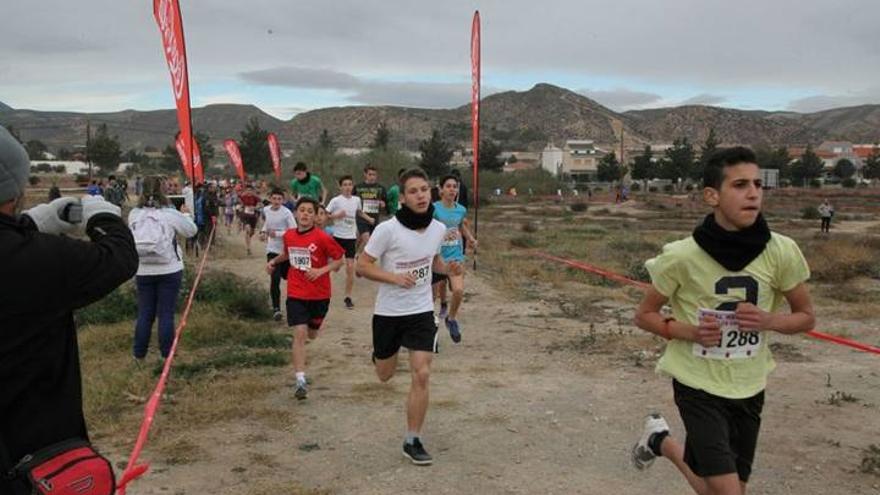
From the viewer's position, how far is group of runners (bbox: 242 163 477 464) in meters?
5.30

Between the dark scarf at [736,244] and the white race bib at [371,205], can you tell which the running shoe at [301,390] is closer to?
the dark scarf at [736,244]

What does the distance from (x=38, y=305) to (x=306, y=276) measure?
4.79 metres

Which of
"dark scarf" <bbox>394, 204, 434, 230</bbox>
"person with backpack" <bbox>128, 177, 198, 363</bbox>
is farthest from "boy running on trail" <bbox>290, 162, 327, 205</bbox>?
"dark scarf" <bbox>394, 204, 434, 230</bbox>

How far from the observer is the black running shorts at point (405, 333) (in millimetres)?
5332

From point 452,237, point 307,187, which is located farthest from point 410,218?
point 307,187

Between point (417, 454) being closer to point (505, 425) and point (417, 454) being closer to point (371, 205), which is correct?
point (505, 425)

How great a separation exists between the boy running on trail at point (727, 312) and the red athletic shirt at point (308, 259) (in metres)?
3.99

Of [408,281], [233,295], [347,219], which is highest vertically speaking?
[408,281]

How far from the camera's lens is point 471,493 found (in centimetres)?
470

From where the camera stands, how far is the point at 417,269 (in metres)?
5.43

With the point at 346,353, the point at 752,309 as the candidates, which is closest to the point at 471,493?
the point at 752,309

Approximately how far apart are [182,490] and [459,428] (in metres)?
2.07

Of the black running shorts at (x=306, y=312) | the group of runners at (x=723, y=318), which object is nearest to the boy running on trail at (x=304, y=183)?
the black running shorts at (x=306, y=312)

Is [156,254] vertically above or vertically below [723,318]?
below
